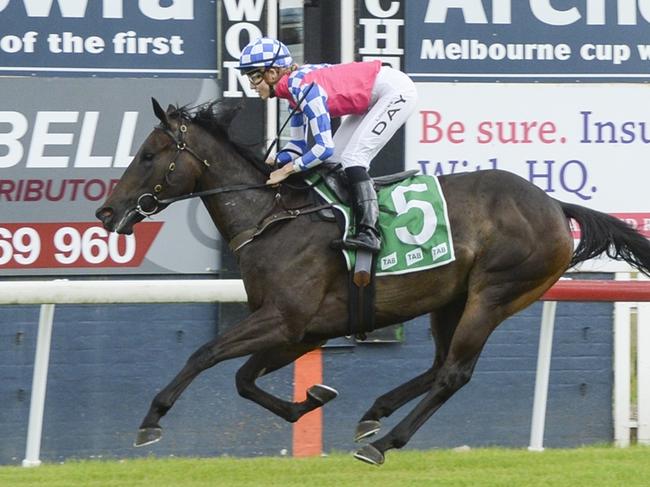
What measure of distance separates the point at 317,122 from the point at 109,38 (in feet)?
6.55

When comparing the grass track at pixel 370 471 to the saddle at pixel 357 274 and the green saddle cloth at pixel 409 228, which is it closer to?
the saddle at pixel 357 274

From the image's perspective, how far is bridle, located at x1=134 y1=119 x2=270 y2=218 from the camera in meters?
6.61

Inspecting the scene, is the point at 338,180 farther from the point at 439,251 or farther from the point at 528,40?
the point at 528,40

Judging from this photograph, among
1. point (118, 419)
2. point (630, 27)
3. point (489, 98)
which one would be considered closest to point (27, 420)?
point (118, 419)

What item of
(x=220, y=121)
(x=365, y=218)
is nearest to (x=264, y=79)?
(x=220, y=121)

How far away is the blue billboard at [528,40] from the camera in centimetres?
838

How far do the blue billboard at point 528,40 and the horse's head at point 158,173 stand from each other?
80.9 inches

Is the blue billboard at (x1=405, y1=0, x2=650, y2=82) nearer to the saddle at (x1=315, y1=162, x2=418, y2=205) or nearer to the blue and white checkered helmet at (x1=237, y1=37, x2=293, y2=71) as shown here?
the saddle at (x1=315, y1=162, x2=418, y2=205)

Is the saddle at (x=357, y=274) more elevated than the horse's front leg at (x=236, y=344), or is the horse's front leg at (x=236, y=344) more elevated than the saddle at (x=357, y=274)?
the saddle at (x=357, y=274)

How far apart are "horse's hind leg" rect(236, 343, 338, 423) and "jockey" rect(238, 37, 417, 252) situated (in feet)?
2.16

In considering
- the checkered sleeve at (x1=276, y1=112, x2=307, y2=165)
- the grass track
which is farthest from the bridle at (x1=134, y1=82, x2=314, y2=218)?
the grass track

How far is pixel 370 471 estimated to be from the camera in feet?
23.4

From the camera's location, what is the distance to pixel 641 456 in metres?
7.60

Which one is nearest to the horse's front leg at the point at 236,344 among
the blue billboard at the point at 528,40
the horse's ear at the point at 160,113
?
the horse's ear at the point at 160,113
